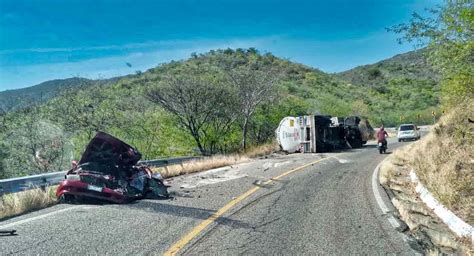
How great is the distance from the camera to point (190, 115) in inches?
1153

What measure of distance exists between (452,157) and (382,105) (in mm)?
67765

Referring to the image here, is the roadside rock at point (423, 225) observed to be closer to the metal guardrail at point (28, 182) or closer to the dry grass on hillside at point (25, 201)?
the dry grass on hillside at point (25, 201)

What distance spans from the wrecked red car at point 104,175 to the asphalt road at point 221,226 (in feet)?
1.17

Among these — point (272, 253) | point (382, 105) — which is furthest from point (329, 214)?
point (382, 105)

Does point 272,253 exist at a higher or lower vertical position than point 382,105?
lower

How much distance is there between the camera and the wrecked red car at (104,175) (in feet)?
32.1

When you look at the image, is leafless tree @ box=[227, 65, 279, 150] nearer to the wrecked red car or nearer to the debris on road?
the wrecked red car

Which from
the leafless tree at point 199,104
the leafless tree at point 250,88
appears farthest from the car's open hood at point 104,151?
the leafless tree at point 250,88

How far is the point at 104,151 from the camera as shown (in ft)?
33.3

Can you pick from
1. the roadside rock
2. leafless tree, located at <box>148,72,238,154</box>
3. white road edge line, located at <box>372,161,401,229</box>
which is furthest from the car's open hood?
leafless tree, located at <box>148,72,238,154</box>

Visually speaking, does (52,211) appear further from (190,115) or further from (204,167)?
(190,115)

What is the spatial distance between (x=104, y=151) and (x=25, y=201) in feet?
6.13

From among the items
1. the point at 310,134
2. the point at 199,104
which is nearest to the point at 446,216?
the point at 199,104

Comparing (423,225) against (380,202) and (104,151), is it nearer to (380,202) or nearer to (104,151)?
(380,202)
